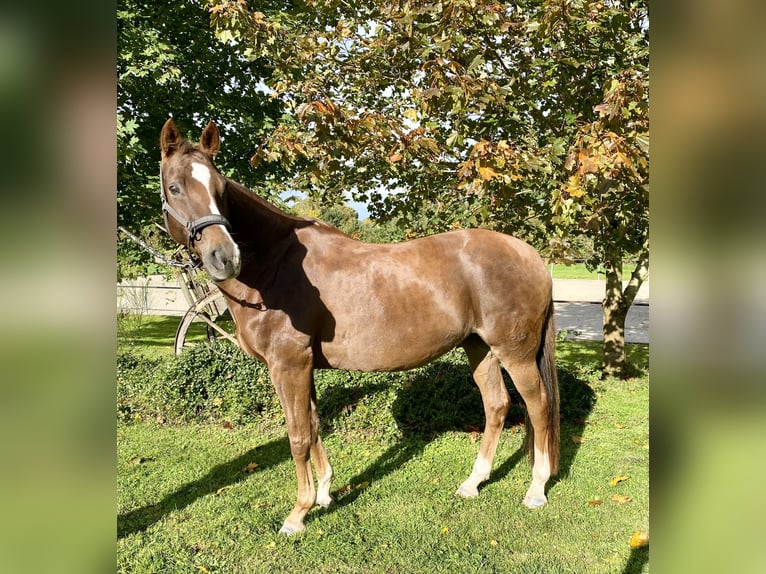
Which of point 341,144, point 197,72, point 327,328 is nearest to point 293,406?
point 327,328

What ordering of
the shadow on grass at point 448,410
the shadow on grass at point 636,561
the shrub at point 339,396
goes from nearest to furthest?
the shadow on grass at point 636,561 < the shadow on grass at point 448,410 < the shrub at point 339,396

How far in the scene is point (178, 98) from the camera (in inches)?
283

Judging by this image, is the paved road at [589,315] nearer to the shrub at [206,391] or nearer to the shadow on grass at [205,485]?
the shrub at [206,391]

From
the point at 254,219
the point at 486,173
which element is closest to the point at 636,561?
the point at 486,173

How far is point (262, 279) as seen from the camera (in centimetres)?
318

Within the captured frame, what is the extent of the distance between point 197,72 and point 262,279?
5.57 metres

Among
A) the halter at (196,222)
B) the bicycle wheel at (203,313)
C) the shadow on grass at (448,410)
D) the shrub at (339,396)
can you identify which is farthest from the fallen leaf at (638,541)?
the bicycle wheel at (203,313)

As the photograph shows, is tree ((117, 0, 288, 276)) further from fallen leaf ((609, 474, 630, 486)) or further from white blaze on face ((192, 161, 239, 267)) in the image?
fallen leaf ((609, 474, 630, 486))

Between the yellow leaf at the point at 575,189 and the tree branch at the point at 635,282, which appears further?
the tree branch at the point at 635,282

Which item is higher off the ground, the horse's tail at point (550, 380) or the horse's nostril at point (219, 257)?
the horse's nostril at point (219, 257)

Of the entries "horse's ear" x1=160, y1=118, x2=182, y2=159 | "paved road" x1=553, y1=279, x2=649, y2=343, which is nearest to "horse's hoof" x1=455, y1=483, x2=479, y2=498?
"horse's ear" x1=160, y1=118, x2=182, y2=159

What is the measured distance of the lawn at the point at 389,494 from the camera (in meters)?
3.04

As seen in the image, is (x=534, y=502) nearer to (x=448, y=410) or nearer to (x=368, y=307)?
(x=448, y=410)
